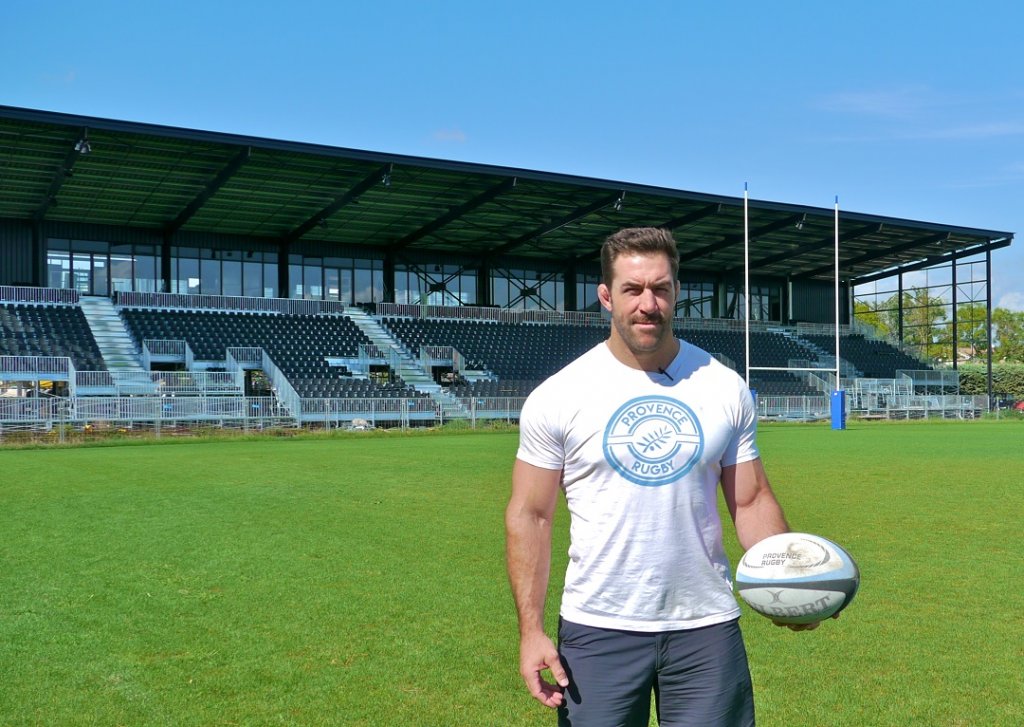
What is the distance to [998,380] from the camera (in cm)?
6638

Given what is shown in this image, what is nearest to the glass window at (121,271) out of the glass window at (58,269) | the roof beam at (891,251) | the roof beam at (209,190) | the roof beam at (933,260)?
the glass window at (58,269)

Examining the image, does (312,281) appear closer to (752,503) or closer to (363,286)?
(363,286)

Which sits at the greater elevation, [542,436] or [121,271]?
[121,271]

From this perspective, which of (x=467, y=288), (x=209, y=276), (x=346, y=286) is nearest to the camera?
(x=209, y=276)

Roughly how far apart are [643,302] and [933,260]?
59002 millimetres

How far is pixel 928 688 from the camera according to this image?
527cm

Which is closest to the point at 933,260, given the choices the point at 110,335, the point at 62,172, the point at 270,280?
the point at 270,280

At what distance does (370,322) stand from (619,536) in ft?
153

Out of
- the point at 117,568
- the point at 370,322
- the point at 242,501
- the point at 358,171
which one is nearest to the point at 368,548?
the point at 117,568

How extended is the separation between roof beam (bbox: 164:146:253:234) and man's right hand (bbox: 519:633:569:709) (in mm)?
34047

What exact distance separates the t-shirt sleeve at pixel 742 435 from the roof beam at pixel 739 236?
47.0 m

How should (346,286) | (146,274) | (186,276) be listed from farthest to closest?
(346,286), (186,276), (146,274)

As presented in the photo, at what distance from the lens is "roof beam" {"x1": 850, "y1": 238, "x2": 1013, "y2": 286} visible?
174 feet

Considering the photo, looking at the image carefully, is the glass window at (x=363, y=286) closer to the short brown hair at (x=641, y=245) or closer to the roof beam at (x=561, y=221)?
the roof beam at (x=561, y=221)
